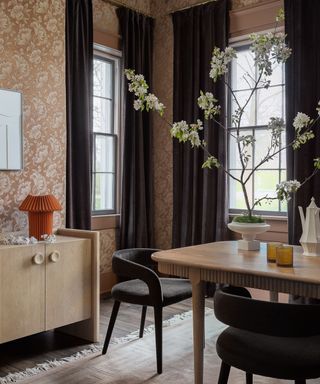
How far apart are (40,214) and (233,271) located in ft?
5.47

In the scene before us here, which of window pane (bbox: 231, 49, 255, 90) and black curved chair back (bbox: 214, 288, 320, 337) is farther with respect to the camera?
window pane (bbox: 231, 49, 255, 90)

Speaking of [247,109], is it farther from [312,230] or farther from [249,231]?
[312,230]

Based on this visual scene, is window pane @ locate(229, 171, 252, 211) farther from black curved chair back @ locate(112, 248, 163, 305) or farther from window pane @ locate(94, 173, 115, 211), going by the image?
black curved chair back @ locate(112, 248, 163, 305)

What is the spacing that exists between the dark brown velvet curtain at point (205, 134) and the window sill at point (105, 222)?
0.63m

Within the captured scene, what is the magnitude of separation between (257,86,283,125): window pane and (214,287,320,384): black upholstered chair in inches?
115

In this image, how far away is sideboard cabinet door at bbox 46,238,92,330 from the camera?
3150 millimetres

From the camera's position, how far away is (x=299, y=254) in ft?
8.35

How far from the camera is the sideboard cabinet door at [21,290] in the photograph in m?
2.88

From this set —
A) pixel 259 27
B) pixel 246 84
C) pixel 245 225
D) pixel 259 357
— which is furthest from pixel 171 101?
pixel 259 357

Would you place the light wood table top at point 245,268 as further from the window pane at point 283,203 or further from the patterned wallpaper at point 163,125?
the patterned wallpaper at point 163,125

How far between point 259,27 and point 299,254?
8.89ft

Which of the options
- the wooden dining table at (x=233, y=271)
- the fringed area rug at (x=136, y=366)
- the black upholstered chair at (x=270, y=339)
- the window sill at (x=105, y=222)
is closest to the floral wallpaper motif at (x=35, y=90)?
the window sill at (x=105, y=222)

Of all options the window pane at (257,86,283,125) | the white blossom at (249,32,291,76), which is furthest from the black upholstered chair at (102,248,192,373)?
the window pane at (257,86,283,125)

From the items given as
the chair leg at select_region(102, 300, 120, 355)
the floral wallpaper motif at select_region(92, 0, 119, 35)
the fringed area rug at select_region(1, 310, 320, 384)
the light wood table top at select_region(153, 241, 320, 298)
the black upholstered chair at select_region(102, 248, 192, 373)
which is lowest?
the fringed area rug at select_region(1, 310, 320, 384)
